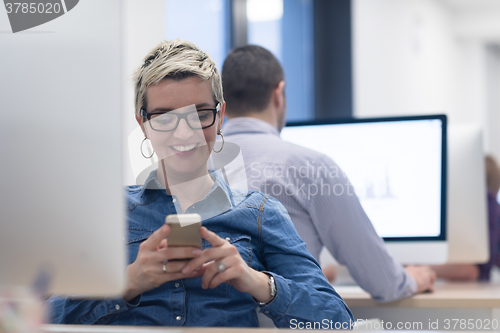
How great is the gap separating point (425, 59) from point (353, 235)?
3.85m

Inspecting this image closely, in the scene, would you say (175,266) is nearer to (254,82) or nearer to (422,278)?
(254,82)

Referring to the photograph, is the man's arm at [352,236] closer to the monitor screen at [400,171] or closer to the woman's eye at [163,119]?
the monitor screen at [400,171]

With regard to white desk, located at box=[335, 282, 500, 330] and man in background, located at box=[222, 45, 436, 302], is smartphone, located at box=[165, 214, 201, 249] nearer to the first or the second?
man in background, located at box=[222, 45, 436, 302]

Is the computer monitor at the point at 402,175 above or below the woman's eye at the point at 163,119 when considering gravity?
below

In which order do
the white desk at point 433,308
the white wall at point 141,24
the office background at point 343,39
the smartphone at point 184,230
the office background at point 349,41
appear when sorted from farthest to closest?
1. the office background at point 343,39
2. the office background at point 349,41
3. the white wall at point 141,24
4. the white desk at point 433,308
5. the smartphone at point 184,230

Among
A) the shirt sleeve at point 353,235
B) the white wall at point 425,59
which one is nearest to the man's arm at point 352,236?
the shirt sleeve at point 353,235

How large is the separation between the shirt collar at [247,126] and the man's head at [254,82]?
0.02m

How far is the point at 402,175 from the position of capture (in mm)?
1456

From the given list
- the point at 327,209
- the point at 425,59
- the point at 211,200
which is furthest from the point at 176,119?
the point at 425,59

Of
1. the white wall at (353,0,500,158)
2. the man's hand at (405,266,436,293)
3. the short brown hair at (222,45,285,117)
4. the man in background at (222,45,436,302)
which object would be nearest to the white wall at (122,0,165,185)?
the short brown hair at (222,45,285,117)

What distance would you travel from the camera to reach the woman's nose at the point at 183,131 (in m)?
0.91

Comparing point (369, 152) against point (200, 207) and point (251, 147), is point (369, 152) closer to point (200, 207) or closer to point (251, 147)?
point (251, 147)

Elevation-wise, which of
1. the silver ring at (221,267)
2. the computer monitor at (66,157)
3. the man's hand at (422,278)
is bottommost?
the man's hand at (422,278)

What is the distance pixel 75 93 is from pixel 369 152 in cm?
101
